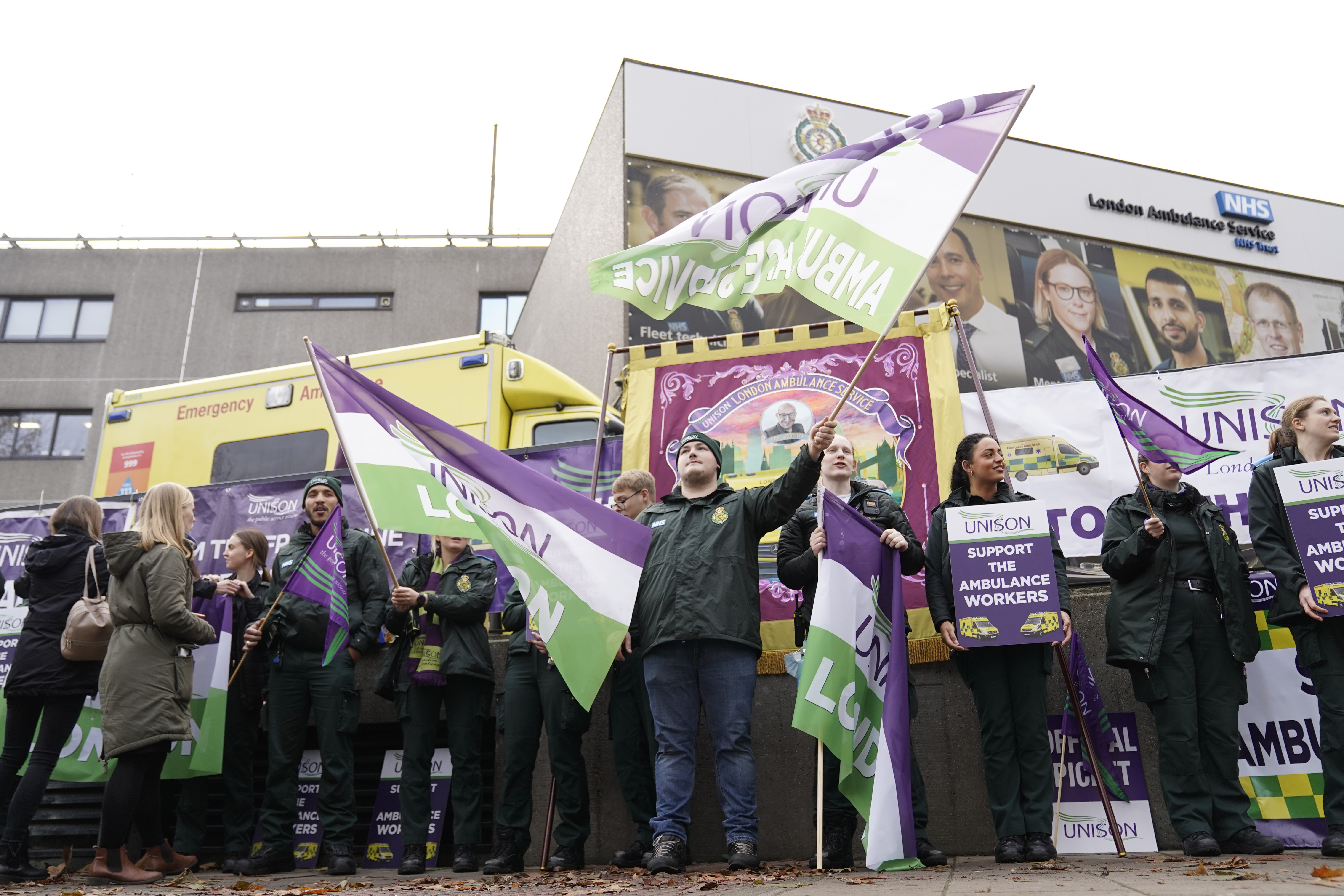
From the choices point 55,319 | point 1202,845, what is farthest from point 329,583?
point 55,319

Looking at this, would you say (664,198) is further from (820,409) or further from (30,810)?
(30,810)

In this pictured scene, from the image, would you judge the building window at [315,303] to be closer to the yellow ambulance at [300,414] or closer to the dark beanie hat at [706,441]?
the yellow ambulance at [300,414]

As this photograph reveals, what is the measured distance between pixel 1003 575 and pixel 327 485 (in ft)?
13.7

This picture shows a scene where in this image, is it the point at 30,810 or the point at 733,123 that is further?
the point at 733,123

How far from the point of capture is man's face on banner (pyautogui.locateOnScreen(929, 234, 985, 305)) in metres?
18.9

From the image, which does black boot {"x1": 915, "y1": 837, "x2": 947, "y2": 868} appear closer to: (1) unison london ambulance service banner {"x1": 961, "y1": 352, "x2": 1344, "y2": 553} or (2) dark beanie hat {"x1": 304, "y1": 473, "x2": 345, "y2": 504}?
(1) unison london ambulance service banner {"x1": 961, "y1": 352, "x2": 1344, "y2": 553}

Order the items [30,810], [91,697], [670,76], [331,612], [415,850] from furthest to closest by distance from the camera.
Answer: [670,76] → [91,697] → [331,612] → [415,850] → [30,810]

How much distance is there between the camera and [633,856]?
5367mm

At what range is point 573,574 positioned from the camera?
17.1 ft

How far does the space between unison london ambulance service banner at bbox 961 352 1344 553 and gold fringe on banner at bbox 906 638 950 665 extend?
5.48 feet

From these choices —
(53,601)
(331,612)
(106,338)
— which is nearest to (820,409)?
(331,612)

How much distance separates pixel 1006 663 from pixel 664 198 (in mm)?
12137

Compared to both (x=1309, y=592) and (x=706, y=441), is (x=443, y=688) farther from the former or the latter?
(x=1309, y=592)

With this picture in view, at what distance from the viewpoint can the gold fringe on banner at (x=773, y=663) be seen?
6.17m
